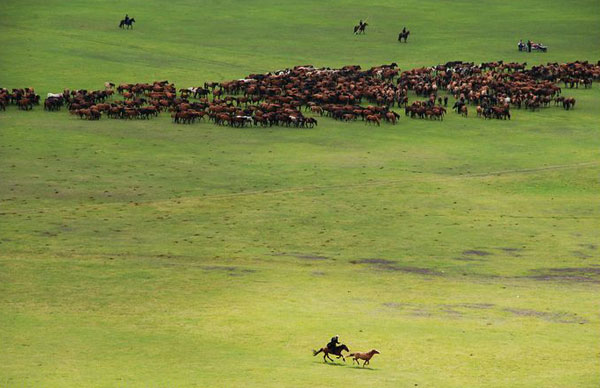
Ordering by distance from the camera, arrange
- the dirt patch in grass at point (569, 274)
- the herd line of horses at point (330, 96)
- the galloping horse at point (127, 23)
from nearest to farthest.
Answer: the dirt patch in grass at point (569, 274)
the herd line of horses at point (330, 96)
the galloping horse at point (127, 23)

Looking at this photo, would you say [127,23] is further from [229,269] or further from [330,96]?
[229,269]

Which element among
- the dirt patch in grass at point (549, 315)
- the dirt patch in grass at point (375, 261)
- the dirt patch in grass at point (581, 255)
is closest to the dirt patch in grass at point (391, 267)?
the dirt patch in grass at point (375, 261)

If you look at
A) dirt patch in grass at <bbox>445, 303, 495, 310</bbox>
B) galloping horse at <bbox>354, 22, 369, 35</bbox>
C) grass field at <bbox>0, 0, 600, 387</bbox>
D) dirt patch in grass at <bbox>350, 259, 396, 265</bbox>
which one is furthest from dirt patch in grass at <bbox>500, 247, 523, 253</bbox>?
galloping horse at <bbox>354, 22, 369, 35</bbox>

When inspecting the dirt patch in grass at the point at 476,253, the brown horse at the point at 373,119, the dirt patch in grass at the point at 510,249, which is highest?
the brown horse at the point at 373,119

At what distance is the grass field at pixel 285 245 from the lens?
26.0 metres

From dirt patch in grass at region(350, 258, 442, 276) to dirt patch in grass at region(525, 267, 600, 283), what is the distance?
9.73ft

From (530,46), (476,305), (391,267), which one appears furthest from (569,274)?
(530,46)

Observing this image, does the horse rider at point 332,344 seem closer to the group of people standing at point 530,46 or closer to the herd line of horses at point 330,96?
the herd line of horses at point 330,96

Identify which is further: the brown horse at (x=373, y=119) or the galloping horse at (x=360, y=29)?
the galloping horse at (x=360, y=29)

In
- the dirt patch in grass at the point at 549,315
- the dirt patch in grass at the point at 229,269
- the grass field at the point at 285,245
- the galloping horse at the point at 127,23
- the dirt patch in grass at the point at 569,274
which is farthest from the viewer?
the galloping horse at the point at 127,23

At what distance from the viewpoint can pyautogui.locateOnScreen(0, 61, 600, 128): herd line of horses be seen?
2317 inches

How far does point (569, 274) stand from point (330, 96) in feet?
93.7

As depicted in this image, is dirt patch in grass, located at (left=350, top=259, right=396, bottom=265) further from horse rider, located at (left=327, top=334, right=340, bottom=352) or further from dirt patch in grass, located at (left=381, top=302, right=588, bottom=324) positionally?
horse rider, located at (left=327, top=334, right=340, bottom=352)

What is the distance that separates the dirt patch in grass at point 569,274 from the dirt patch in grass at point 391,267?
2965 millimetres
